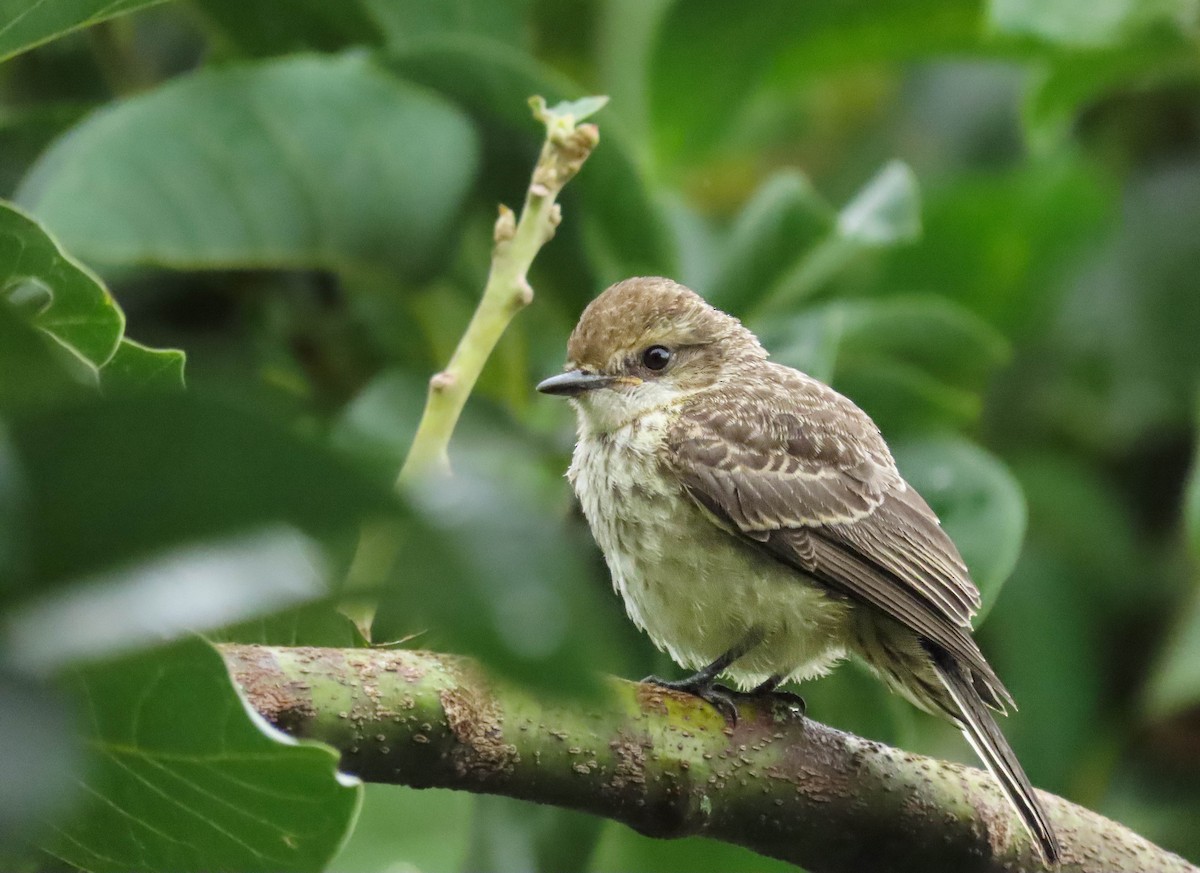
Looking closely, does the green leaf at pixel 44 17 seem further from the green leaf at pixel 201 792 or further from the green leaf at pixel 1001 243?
the green leaf at pixel 1001 243

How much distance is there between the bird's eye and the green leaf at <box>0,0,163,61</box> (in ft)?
6.58

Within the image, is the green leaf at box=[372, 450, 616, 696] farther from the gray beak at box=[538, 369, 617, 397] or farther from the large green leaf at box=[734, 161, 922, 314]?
the large green leaf at box=[734, 161, 922, 314]

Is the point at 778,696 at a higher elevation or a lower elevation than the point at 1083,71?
lower

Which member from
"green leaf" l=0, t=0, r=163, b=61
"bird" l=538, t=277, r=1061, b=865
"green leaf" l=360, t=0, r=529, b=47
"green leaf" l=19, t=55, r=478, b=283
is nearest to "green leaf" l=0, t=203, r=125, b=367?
"green leaf" l=0, t=0, r=163, b=61

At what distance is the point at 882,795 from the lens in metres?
2.34

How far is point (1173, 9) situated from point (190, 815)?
134 inches

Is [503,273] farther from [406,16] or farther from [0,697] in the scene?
[406,16]

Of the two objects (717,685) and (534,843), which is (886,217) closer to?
(717,685)

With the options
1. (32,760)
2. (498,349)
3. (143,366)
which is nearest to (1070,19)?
(498,349)

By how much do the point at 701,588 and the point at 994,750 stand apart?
2.09 ft

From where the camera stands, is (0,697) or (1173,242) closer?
(0,697)

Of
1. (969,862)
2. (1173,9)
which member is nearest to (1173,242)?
(1173,9)

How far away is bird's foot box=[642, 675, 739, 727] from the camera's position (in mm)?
2279

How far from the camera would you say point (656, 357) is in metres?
3.62
